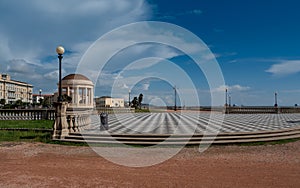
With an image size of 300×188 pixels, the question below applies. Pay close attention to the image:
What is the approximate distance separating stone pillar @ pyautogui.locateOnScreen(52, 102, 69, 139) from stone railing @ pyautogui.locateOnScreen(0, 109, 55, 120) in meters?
10.8

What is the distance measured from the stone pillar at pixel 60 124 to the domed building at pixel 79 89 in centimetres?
3114

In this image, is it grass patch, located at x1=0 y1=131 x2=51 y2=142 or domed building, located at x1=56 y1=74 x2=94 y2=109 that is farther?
domed building, located at x1=56 y1=74 x2=94 y2=109

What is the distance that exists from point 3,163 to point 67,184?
356 cm

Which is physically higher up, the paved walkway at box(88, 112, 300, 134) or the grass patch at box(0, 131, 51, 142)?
the paved walkway at box(88, 112, 300, 134)

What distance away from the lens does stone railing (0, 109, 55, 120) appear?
22.1 metres

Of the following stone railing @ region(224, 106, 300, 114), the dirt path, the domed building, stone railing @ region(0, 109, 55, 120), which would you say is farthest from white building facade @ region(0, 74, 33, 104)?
the dirt path

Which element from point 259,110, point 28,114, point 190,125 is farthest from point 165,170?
point 259,110

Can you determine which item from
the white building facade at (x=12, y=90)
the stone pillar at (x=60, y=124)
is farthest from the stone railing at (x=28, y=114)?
the white building facade at (x=12, y=90)

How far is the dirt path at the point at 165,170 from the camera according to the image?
18.7 feet

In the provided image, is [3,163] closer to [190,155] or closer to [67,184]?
[67,184]

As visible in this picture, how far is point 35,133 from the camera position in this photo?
45.8 ft

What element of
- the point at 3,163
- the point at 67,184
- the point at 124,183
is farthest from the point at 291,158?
the point at 3,163

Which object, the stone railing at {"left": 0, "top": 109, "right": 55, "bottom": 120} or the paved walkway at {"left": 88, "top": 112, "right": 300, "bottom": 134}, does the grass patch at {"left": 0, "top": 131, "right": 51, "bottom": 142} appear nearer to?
the paved walkway at {"left": 88, "top": 112, "right": 300, "bottom": 134}

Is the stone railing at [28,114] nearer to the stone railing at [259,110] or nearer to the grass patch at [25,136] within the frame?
the grass patch at [25,136]
